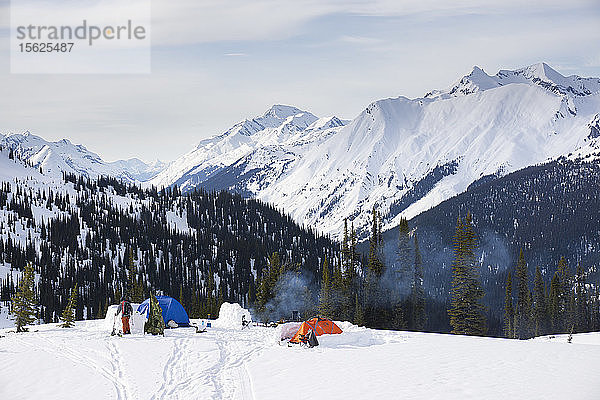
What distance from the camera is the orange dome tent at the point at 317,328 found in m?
35.9

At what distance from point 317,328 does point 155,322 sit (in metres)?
13.2

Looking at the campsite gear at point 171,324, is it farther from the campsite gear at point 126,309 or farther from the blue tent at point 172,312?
the campsite gear at point 126,309

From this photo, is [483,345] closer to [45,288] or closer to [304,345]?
[304,345]

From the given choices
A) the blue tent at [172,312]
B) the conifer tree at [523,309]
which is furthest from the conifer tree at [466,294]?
the blue tent at [172,312]

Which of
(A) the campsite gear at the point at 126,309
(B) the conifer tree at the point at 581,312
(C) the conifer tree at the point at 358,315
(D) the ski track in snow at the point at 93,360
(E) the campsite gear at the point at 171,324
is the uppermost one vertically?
(A) the campsite gear at the point at 126,309

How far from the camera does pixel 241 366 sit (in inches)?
1107

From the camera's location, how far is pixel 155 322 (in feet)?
133

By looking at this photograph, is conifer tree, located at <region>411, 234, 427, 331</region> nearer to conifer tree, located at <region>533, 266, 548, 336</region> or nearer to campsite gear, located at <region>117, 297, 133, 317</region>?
conifer tree, located at <region>533, 266, 548, 336</region>

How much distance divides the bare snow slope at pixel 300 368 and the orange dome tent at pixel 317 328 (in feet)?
4.32

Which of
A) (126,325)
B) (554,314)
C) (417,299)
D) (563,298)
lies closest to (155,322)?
(126,325)

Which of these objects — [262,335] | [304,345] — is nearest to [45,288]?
[262,335]

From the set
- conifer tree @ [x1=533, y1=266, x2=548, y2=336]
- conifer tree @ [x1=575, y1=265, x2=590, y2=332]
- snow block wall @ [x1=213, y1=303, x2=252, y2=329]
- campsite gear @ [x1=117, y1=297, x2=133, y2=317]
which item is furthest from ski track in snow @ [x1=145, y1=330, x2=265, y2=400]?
conifer tree @ [x1=575, y1=265, x2=590, y2=332]

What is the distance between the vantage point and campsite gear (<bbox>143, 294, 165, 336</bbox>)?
40.2 m

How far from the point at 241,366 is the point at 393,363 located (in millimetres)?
8398
